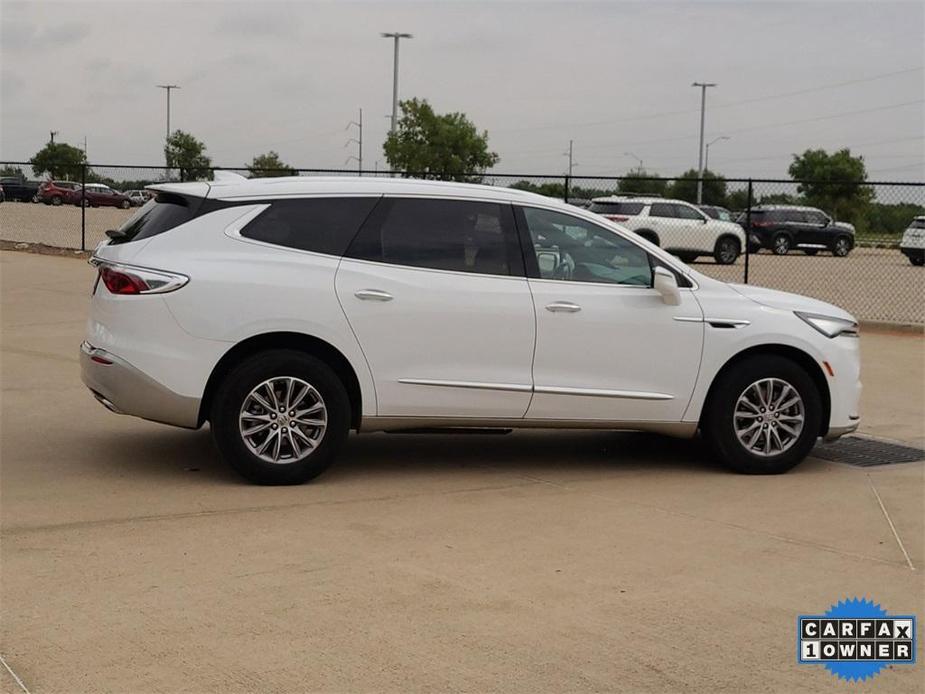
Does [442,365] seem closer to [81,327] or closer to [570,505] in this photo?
[570,505]

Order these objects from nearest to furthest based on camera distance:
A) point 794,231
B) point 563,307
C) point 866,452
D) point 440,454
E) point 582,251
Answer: point 563,307 → point 582,251 → point 440,454 → point 866,452 → point 794,231

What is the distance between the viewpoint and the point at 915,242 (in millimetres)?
36719

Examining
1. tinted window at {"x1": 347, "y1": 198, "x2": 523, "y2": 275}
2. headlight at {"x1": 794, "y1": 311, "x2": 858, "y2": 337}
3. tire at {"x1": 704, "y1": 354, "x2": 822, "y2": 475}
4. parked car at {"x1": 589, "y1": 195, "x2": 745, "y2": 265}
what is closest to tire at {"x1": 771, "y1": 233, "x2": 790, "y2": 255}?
parked car at {"x1": 589, "y1": 195, "x2": 745, "y2": 265}

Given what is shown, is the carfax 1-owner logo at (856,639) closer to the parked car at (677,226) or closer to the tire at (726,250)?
the parked car at (677,226)

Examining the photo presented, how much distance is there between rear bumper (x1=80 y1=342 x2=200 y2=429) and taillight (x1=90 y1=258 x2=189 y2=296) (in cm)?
40

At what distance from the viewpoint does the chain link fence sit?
1030 inches

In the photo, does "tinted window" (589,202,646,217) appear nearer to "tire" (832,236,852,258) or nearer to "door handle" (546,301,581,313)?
"tire" (832,236,852,258)

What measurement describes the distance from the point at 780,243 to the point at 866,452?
1285 inches

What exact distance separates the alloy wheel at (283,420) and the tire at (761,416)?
256cm

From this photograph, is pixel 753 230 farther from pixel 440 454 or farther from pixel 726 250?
pixel 440 454

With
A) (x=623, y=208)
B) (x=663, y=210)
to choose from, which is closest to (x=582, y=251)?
(x=623, y=208)

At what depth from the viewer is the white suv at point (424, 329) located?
24.2 feet

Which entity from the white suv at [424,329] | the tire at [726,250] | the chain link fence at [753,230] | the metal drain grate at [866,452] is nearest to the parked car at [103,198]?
the chain link fence at [753,230]

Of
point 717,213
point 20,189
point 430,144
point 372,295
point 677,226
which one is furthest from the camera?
point 430,144
